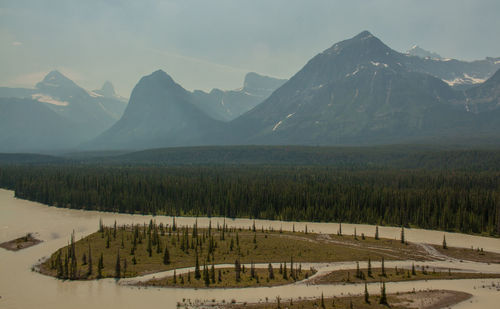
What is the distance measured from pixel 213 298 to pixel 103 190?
328 ft

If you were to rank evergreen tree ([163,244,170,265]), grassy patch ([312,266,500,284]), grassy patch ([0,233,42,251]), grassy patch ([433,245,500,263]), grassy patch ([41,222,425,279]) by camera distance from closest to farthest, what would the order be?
grassy patch ([312,266,500,284]) → grassy patch ([41,222,425,279]) → evergreen tree ([163,244,170,265]) → grassy patch ([433,245,500,263]) → grassy patch ([0,233,42,251])

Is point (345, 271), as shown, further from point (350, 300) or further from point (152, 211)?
point (152, 211)

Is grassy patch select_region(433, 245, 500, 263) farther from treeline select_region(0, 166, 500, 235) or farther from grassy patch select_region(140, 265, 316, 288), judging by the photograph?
grassy patch select_region(140, 265, 316, 288)

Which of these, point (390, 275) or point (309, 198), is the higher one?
point (309, 198)

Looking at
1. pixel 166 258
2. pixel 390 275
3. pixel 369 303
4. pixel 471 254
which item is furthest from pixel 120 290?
pixel 471 254

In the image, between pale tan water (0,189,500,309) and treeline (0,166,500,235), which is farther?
treeline (0,166,500,235)

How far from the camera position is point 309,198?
124625 mm

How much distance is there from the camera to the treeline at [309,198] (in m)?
108

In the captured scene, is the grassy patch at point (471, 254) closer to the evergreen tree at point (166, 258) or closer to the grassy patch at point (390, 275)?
the grassy patch at point (390, 275)

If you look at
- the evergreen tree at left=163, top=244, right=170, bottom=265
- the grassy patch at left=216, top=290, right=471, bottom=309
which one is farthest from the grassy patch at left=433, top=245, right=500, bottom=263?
the evergreen tree at left=163, top=244, right=170, bottom=265

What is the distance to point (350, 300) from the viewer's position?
5219 cm

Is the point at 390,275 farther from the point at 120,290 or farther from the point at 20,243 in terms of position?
the point at 20,243

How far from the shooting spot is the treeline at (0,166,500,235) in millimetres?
107812

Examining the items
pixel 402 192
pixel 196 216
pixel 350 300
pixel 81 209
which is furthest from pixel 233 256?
pixel 81 209
